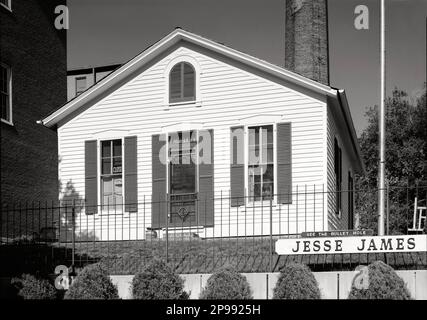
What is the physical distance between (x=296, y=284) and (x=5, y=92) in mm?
10664

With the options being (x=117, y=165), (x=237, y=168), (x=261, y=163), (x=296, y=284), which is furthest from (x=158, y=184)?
(x=296, y=284)

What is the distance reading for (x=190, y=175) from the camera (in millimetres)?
15484

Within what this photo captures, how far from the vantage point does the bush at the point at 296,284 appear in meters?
9.70

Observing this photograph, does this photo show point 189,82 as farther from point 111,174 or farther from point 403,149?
point 403,149

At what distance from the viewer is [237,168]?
15.0 m

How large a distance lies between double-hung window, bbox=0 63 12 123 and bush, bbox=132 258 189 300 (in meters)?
8.36

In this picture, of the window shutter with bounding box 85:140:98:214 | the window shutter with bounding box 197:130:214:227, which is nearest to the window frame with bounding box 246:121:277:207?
the window shutter with bounding box 197:130:214:227

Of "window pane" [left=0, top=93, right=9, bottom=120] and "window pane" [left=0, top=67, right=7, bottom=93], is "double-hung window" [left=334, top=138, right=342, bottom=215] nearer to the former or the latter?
"window pane" [left=0, top=93, right=9, bottom=120]

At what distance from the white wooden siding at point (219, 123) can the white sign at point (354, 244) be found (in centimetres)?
283

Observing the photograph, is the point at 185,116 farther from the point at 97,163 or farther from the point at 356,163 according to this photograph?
the point at 356,163

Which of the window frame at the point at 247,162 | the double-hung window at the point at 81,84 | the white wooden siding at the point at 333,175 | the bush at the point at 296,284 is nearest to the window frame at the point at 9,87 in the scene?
the double-hung window at the point at 81,84

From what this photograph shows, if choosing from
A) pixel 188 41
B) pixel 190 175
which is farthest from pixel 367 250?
pixel 188 41

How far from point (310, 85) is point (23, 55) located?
8024 millimetres

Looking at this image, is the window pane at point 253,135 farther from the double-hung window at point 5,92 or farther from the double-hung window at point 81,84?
the double-hung window at point 81,84
